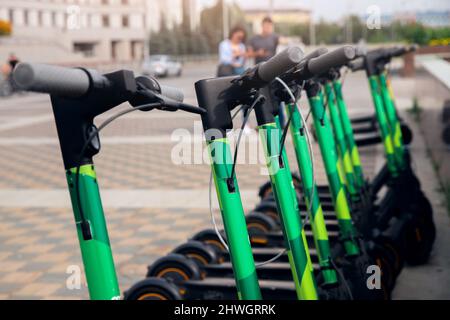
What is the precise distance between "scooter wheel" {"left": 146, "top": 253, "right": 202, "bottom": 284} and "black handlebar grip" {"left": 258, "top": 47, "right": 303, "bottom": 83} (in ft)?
5.49

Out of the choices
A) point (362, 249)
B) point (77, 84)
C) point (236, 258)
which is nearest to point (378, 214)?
point (362, 249)

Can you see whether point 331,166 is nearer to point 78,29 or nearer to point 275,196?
point 275,196

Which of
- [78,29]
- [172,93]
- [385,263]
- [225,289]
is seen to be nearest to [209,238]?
[225,289]

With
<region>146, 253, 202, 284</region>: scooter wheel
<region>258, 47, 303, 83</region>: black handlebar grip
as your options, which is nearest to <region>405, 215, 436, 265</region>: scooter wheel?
<region>146, 253, 202, 284</region>: scooter wheel

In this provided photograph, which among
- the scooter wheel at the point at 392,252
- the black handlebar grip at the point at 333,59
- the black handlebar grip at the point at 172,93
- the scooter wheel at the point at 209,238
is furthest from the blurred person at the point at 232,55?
the black handlebar grip at the point at 172,93

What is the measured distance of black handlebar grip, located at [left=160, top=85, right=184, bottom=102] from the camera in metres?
1.84

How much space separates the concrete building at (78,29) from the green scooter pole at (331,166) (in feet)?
153

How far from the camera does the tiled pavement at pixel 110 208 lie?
15.5 ft

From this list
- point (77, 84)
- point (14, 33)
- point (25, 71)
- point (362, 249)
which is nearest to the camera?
point (25, 71)

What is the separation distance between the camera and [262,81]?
6.46 feet

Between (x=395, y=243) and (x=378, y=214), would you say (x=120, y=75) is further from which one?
(x=378, y=214)
